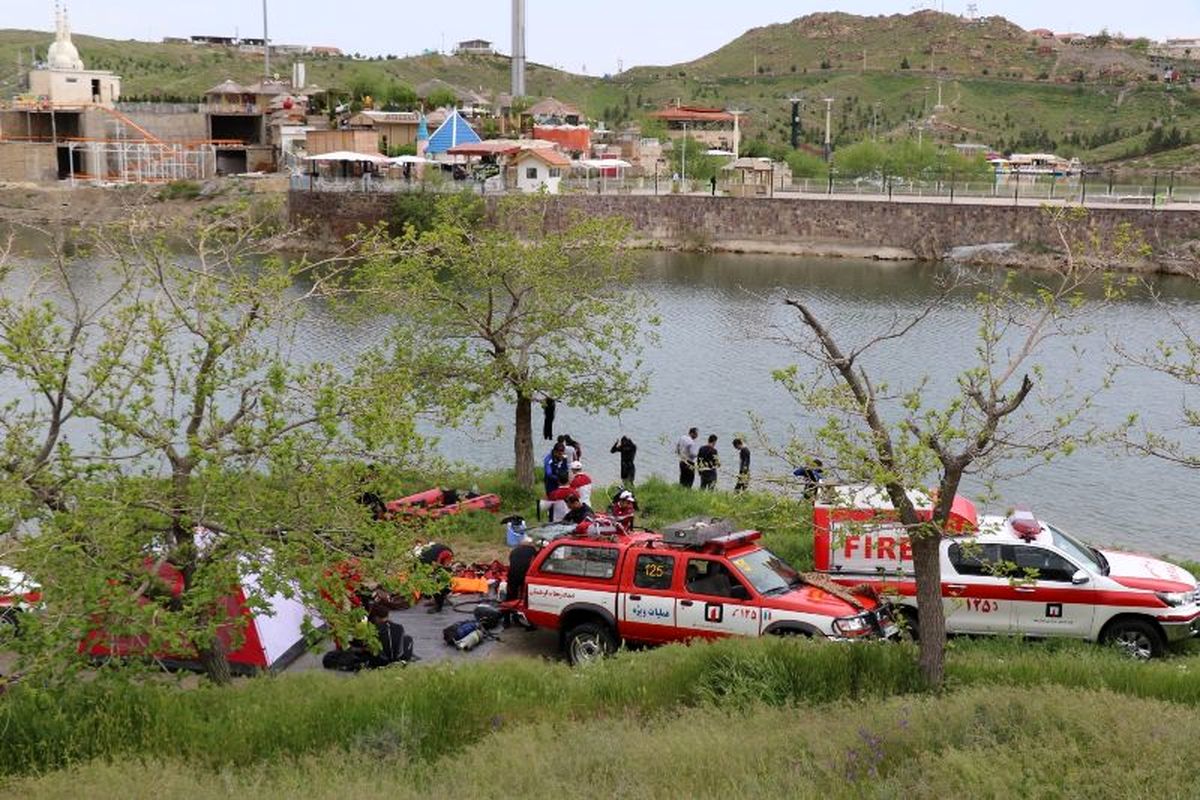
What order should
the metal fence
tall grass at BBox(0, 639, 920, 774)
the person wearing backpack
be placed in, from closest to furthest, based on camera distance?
tall grass at BBox(0, 639, 920, 774), the person wearing backpack, the metal fence

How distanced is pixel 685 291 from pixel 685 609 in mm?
41089

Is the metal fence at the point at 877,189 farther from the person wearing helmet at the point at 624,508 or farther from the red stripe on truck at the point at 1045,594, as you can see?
the red stripe on truck at the point at 1045,594

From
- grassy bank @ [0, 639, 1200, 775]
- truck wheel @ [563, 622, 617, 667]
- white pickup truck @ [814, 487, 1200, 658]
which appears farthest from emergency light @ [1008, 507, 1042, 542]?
truck wheel @ [563, 622, 617, 667]

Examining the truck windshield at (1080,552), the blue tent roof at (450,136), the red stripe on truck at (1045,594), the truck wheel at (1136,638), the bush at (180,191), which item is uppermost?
the blue tent roof at (450,136)

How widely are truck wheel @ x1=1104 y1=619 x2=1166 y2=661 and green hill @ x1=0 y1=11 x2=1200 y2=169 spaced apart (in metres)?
102

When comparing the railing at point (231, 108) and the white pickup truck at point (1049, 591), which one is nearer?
the white pickup truck at point (1049, 591)

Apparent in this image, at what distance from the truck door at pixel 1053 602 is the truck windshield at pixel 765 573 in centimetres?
258

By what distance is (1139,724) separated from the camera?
1038 centimetres

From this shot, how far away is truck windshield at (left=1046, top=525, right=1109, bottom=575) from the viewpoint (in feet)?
51.1

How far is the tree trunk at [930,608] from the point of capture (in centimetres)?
1238

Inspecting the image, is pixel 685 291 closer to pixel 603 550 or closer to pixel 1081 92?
pixel 603 550

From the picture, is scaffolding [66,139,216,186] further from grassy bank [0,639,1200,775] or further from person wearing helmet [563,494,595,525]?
grassy bank [0,639,1200,775]

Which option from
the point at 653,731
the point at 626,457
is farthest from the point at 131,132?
the point at 653,731

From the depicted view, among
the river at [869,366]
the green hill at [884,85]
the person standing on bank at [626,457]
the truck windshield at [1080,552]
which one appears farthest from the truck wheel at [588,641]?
the green hill at [884,85]
